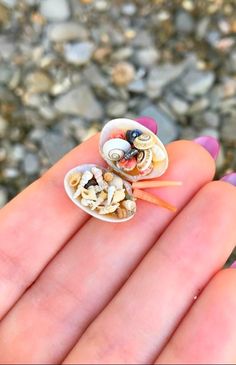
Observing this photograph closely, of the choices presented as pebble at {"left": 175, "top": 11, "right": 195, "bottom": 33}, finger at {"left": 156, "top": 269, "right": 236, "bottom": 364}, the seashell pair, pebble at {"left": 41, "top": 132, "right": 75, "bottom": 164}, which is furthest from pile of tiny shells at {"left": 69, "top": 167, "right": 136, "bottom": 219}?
pebble at {"left": 175, "top": 11, "right": 195, "bottom": 33}

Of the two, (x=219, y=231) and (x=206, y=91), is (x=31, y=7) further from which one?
(x=219, y=231)

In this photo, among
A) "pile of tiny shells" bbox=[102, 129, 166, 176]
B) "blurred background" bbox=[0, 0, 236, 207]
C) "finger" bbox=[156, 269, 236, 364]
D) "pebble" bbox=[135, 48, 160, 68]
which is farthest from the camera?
"pebble" bbox=[135, 48, 160, 68]

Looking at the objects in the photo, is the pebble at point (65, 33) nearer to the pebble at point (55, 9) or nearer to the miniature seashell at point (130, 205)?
the pebble at point (55, 9)

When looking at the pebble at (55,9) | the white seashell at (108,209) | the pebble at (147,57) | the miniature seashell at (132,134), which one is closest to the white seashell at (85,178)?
the white seashell at (108,209)

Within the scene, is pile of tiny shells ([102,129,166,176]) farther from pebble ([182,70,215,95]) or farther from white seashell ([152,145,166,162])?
pebble ([182,70,215,95])

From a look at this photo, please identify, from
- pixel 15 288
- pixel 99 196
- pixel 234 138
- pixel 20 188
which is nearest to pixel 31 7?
pixel 20 188

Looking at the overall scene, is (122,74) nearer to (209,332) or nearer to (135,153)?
(135,153)

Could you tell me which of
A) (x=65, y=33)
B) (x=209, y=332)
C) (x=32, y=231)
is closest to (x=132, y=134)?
(x=32, y=231)
